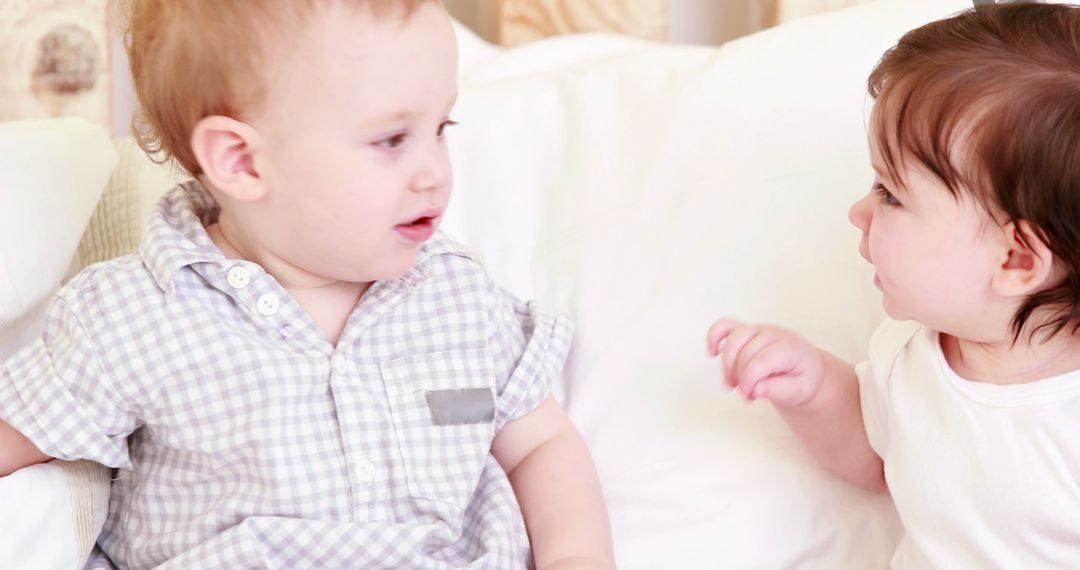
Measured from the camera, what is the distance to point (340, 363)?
0.94 metres

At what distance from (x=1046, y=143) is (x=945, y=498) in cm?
27

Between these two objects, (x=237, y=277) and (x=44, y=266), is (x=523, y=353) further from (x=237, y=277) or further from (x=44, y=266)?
(x=44, y=266)

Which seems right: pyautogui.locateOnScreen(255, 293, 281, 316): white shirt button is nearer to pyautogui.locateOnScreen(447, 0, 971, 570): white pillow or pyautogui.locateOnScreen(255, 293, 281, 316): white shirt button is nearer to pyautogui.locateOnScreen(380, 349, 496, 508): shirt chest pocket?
pyautogui.locateOnScreen(380, 349, 496, 508): shirt chest pocket

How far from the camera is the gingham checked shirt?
0.90 meters

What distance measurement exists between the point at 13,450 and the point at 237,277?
208mm

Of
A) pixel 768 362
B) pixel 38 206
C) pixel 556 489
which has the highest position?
pixel 38 206

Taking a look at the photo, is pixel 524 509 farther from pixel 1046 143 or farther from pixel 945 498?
pixel 1046 143

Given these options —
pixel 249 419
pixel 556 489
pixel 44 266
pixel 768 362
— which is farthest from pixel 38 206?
pixel 768 362

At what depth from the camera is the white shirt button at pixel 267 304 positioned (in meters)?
0.93

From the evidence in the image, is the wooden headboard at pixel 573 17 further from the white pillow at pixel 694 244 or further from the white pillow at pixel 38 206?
the white pillow at pixel 38 206

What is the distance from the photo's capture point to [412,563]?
35.7 inches

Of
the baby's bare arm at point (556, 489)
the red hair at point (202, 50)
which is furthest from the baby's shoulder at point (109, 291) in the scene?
the baby's bare arm at point (556, 489)

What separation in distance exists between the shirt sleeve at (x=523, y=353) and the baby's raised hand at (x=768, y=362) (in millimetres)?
141

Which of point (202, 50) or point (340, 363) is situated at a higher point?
point (202, 50)
